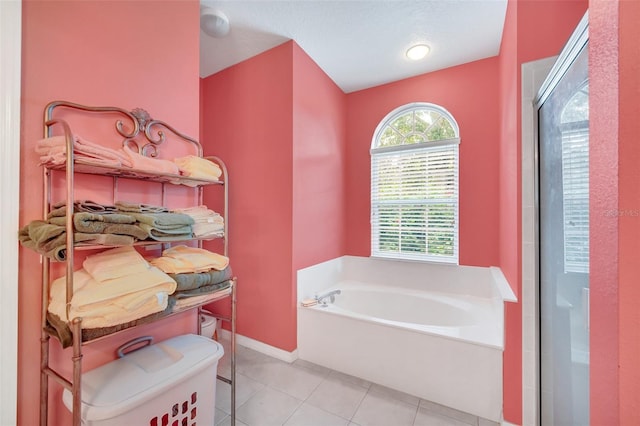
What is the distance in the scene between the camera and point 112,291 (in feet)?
2.64

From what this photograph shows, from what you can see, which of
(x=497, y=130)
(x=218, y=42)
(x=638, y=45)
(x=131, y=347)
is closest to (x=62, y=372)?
(x=131, y=347)

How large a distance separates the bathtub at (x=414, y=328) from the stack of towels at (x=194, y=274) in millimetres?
1093

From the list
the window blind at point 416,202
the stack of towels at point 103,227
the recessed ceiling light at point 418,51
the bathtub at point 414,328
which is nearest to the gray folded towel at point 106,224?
the stack of towels at point 103,227

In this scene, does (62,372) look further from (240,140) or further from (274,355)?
(240,140)

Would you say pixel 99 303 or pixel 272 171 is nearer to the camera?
pixel 99 303

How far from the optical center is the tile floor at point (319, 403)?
151 cm

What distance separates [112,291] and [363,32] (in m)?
2.35

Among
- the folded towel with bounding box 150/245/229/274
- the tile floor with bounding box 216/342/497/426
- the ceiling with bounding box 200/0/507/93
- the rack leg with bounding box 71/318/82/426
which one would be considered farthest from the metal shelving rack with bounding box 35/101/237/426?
the ceiling with bounding box 200/0/507/93

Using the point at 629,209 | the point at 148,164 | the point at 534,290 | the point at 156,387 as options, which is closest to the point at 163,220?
the point at 148,164

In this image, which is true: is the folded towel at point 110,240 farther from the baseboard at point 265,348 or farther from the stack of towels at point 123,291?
the baseboard at point 265,348

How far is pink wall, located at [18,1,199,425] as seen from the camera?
837 millimetres

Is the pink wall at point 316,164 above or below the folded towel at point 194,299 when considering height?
above

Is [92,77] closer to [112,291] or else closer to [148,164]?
[148,164]

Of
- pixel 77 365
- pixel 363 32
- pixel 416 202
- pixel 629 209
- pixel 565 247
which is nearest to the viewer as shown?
pixel 629 209
